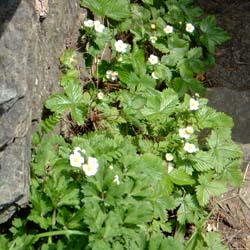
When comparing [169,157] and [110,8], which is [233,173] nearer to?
[169,157]

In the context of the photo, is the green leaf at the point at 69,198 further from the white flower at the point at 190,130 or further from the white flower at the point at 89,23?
the white flower at the point at 89,23

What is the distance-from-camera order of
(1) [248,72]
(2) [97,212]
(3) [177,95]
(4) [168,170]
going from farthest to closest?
(1) [248,72], (3) [177,95], (4) [168,170], (2) [97,212]

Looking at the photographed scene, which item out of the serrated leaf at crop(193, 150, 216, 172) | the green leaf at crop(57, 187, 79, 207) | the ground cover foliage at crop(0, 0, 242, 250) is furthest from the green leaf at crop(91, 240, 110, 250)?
the serrated leaf at crop(193, 150, 216, 172)

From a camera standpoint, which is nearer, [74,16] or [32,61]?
[32,61]

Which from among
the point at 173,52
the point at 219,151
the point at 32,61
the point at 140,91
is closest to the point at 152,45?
the point at 173,52

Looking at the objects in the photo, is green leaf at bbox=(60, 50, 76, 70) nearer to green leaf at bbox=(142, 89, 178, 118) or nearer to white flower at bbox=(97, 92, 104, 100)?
white flower at bbox=(97, 92, 104, 100)

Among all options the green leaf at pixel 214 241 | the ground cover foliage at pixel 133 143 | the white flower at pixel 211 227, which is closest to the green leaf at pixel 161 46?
the ground cover foliage at pixel 133 143

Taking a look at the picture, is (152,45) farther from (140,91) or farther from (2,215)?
(2,215)
